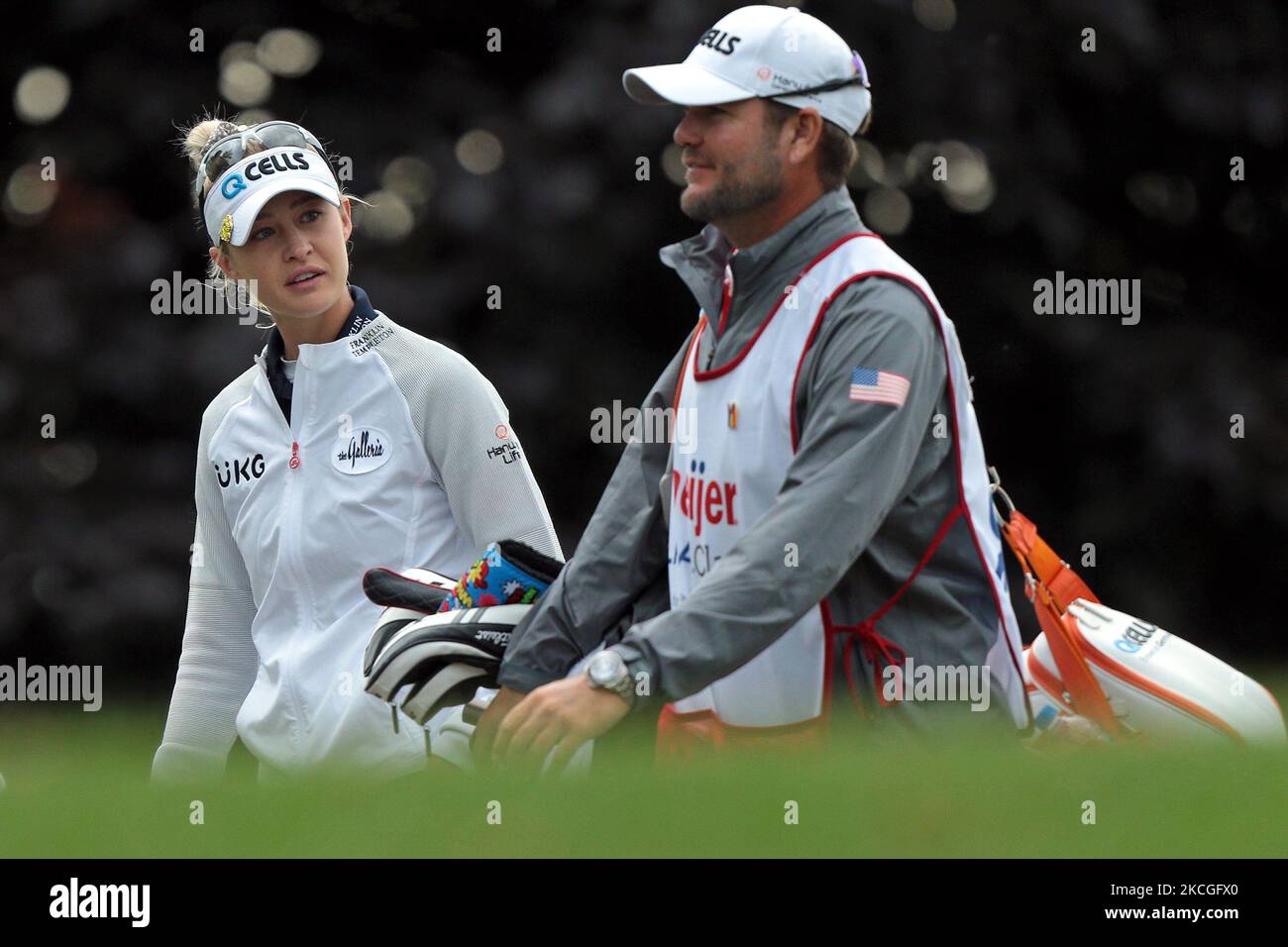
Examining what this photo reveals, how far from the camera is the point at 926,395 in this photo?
3.47 metres

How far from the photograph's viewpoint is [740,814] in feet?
8.82

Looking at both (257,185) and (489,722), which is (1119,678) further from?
(257,185)

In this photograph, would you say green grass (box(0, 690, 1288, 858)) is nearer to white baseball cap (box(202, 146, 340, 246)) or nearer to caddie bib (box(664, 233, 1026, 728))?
caddie bib (box(664, 233, 1026, 728))

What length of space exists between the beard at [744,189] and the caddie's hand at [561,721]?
2.72 ft

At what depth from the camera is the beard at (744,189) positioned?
3734mm

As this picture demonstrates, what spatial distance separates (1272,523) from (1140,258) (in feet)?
3.61

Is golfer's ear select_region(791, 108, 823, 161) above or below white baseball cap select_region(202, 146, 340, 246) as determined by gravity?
below

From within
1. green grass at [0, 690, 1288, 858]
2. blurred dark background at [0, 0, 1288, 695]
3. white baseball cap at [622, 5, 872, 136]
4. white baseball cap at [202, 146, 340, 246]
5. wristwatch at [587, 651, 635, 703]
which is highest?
blurred dark background at [0, 0, 1288, 695]

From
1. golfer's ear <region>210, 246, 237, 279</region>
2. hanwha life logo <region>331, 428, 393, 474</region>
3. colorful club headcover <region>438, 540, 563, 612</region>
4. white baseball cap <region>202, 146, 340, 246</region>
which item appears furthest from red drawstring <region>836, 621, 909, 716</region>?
golfer's ear <region>210, 246, 237, 279</region>

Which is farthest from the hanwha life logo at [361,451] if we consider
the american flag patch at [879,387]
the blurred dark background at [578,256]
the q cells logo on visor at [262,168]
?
the blurred dark background at [578,256]

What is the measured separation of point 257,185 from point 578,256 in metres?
3.97

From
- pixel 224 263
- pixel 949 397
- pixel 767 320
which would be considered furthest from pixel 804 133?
pixel 224 263

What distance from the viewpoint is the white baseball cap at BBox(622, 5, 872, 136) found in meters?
3.74
